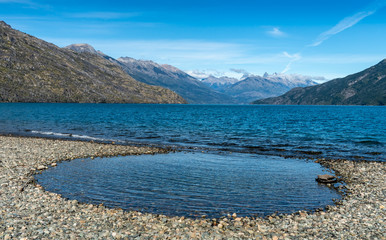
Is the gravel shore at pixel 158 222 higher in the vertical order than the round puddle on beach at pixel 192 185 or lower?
higher

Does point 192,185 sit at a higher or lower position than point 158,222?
lower

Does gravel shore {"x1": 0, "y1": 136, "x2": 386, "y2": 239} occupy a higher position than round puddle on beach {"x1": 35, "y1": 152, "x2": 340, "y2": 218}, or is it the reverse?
gravel shore {"x1": 0, "y1": 136, "x2": 386, "y2": 239}

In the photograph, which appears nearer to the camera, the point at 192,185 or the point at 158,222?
the point at 158,222

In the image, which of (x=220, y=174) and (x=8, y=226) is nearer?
(x=8, y=226)

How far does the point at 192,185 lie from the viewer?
927 inches

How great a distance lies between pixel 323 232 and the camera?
14.5m

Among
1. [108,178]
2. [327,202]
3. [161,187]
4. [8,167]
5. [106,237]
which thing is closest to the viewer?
[106,237]

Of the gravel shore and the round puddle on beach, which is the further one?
the round puddle on beach

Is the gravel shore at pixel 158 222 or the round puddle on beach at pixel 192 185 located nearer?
the gravel shore at pixel 158 222

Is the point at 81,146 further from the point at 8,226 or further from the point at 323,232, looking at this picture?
the point at 323,232

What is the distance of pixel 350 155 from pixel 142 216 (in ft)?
116

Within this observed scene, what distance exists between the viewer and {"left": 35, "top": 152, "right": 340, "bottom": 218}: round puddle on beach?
18.7 meters

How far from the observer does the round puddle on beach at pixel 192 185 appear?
61.4ft

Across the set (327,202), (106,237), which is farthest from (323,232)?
(106,237)
